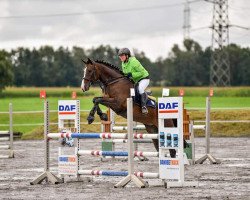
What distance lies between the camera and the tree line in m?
123

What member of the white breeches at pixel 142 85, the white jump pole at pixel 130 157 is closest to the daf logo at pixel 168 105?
the white jump pole at pixel 130 157

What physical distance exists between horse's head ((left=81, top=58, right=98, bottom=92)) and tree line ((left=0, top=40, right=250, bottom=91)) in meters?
81.0

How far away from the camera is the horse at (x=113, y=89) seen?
1708cm

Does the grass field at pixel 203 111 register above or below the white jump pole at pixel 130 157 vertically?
above

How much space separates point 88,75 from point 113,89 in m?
0.74

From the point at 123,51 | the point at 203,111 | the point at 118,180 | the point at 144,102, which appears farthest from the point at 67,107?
the point at 203,111

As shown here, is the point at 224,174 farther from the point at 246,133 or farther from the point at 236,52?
the point at 236,52

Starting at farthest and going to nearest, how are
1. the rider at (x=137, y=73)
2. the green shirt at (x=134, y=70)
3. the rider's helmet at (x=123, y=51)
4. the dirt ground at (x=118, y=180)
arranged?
the green shirt at (x=134, y=70) → the rider at (x=137, y=73) → the rider's helmet at (x=123, y=51) → the dirt ground at (x=118, y=180)

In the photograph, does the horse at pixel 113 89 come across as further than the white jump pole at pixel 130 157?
Yes

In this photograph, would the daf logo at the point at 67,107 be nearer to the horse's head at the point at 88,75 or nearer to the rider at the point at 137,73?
the horse's head at the point at 88,75

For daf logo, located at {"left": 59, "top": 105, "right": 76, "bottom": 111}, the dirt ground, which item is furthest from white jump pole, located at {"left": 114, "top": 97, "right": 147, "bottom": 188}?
daf logo, located at {"left": 59, "top": 105, "right": 76, "bottom": 111}

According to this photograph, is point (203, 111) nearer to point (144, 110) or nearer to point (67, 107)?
point (144, 110)

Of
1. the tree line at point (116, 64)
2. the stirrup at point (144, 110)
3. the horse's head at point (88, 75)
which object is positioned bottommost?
the stirrup at point (144, 110)

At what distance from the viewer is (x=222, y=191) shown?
12273mm
